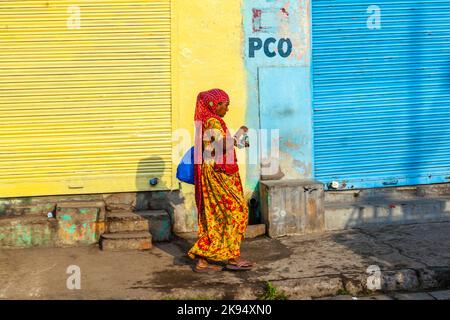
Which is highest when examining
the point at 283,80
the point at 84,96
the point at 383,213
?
the point at 283,80

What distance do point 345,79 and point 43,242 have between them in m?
4.06

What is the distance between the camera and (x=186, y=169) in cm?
791

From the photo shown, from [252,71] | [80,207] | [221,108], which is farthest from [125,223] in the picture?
[252,71]

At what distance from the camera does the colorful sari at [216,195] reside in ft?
20.4

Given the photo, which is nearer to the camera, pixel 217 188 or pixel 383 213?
pixel 217 188

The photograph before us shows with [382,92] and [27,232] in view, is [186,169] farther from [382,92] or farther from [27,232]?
[382,92]

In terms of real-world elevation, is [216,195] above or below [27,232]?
above

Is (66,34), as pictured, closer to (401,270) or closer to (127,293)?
(127,293)

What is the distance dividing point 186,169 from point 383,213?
2385 mm

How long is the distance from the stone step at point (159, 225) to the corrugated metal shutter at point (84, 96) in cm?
46

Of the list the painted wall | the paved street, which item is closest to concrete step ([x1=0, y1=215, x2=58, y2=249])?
the paved street

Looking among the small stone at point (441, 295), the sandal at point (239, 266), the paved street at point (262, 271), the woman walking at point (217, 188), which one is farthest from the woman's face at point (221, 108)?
the small stone at point (441, 295)

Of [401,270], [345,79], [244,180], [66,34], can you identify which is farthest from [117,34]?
[401,270]
